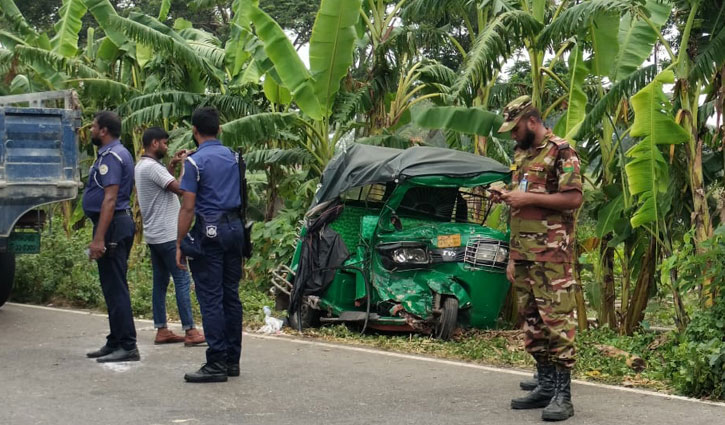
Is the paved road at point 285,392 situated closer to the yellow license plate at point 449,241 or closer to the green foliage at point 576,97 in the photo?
the yellow license plate at point 449,241

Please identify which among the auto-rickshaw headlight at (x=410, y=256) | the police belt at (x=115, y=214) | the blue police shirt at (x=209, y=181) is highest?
the blue police shirt at (x=209, y=181)

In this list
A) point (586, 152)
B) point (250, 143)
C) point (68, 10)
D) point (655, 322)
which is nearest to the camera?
point (586, 152)

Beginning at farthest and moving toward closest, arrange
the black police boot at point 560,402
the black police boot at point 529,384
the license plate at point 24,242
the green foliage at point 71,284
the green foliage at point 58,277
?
the green foliage at point 58,277
the green foliage at point 71,284
the license plate at point 24,242
the black police boot at point 529,384
the black police boot at point 560,402

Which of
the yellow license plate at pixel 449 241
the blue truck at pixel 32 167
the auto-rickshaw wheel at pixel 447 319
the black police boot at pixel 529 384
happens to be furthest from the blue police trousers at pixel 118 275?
the black police boot at pixel 529 384

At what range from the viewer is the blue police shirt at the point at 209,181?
7.53 m

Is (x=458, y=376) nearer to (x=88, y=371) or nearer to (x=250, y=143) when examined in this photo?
(x=88, y=371)

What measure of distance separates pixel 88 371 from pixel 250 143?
513 cm

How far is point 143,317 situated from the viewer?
1138 centimetres

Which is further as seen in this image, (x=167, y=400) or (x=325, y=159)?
(x=325, y=159)

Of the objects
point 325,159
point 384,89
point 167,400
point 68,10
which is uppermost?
point 68,10

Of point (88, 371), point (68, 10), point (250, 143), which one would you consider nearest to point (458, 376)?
point (88, 371)

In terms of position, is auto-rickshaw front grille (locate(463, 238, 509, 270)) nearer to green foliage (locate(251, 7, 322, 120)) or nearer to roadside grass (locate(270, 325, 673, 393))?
roadside grass (locate(270, 325, 673, 393))

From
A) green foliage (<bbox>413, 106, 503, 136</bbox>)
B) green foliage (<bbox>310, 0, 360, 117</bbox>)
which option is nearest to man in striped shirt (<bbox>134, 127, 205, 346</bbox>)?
green foliage (<bbox>413, 106, 503, 136</bbox>)

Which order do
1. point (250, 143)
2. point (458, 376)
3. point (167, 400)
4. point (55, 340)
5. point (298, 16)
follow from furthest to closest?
point (298, 16), point (250, 143), point (55, 340), point (458, 376), point (167, 400)
